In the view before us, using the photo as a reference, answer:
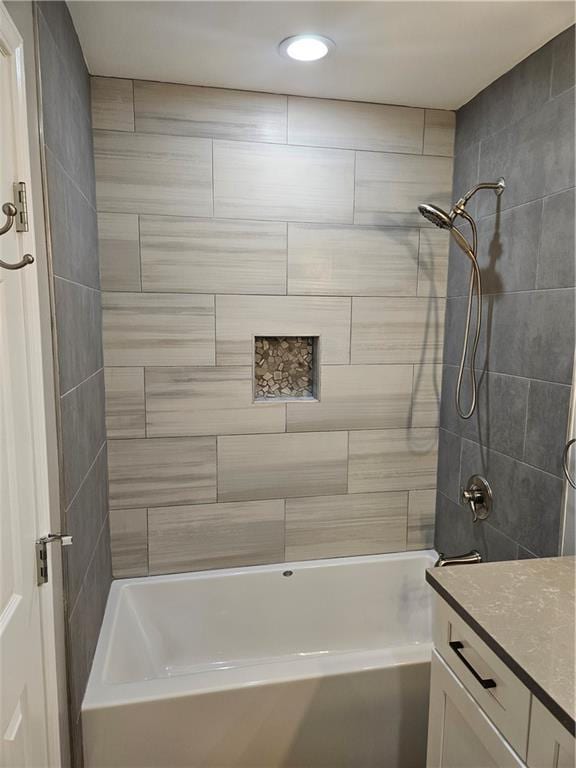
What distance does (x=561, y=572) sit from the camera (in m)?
1.32

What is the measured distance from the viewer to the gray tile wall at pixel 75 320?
130cm

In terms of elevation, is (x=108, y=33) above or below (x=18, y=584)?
above

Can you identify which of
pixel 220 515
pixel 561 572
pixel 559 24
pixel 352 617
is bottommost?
pixel 352 617

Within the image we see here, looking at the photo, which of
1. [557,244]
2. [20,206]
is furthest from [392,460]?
[20,206]

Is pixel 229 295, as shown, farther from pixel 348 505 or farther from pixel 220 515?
pixel 348 505

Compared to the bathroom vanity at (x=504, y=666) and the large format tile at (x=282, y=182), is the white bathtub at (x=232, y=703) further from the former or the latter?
the large format tile at (x=282, y=182)

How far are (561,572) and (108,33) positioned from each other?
2.18m

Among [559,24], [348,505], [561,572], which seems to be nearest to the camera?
[561,572]

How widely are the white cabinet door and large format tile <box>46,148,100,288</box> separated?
1484 mm

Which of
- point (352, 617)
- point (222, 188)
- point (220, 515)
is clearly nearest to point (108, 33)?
point (222, 188)

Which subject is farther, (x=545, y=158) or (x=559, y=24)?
(x=545, y=158)

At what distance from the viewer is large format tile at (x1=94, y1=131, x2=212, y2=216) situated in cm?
195

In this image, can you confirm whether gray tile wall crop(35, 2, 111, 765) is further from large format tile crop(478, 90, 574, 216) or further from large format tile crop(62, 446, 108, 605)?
large format tile crop(478, 90, 574, 216)

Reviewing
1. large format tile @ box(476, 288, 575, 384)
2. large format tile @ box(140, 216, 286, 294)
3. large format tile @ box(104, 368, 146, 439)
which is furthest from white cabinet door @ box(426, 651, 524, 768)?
large format tile @ box(140, 216, 286, 294)
